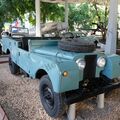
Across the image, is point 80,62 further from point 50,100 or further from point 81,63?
point 50,100

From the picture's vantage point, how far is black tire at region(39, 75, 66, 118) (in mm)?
2758

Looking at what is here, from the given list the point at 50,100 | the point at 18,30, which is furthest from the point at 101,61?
the point at 18,30

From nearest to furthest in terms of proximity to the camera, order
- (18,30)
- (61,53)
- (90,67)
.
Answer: (90,67), (61,53), (18,30)

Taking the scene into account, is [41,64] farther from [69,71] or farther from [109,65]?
[109,65]

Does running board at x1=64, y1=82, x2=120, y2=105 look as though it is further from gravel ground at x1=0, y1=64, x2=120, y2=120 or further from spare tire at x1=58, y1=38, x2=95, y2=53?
spare tire at x1=58, y1=38, x2=95, y2=53

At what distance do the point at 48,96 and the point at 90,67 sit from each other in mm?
768

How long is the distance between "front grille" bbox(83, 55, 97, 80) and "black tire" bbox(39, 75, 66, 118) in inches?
19.7

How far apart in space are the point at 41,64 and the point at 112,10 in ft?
11.1

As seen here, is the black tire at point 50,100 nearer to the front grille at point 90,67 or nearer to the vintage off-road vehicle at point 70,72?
the vintage off-road vehicle at point 70,72

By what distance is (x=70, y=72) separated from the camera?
2.61 metres

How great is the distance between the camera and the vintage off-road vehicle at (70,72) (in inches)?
103

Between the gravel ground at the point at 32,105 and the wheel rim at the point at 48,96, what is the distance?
0.68 feet

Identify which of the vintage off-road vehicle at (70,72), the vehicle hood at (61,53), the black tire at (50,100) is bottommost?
the black tire at (50,100)

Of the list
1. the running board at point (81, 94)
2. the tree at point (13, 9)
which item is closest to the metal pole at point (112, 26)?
the running board at point (81, 94)
